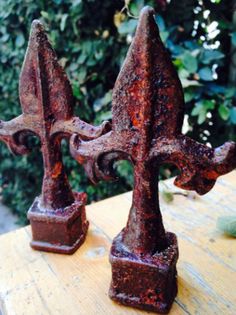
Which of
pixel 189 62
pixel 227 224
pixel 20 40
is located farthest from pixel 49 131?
pixel 20 40

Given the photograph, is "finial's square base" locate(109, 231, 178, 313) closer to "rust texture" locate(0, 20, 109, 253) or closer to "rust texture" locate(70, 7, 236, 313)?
"rust texture" locate(70, 7, 236, 313)

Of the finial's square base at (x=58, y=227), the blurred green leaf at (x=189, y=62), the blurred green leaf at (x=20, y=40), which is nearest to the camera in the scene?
the finial's square base at (x=58, y=227)

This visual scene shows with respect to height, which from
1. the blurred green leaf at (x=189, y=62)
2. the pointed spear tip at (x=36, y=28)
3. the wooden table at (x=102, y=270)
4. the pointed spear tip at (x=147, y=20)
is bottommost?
A: the wooden table at (x=102, y=270)

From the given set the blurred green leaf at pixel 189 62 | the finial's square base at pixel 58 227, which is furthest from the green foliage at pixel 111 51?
the finial's square base at pixel 58 227

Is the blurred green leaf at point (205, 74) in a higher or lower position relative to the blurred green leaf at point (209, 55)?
lower

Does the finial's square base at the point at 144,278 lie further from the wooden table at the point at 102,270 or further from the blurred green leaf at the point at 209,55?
the blurred green leaf at the point at 209,55

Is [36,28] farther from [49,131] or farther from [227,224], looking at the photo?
[227,224]
